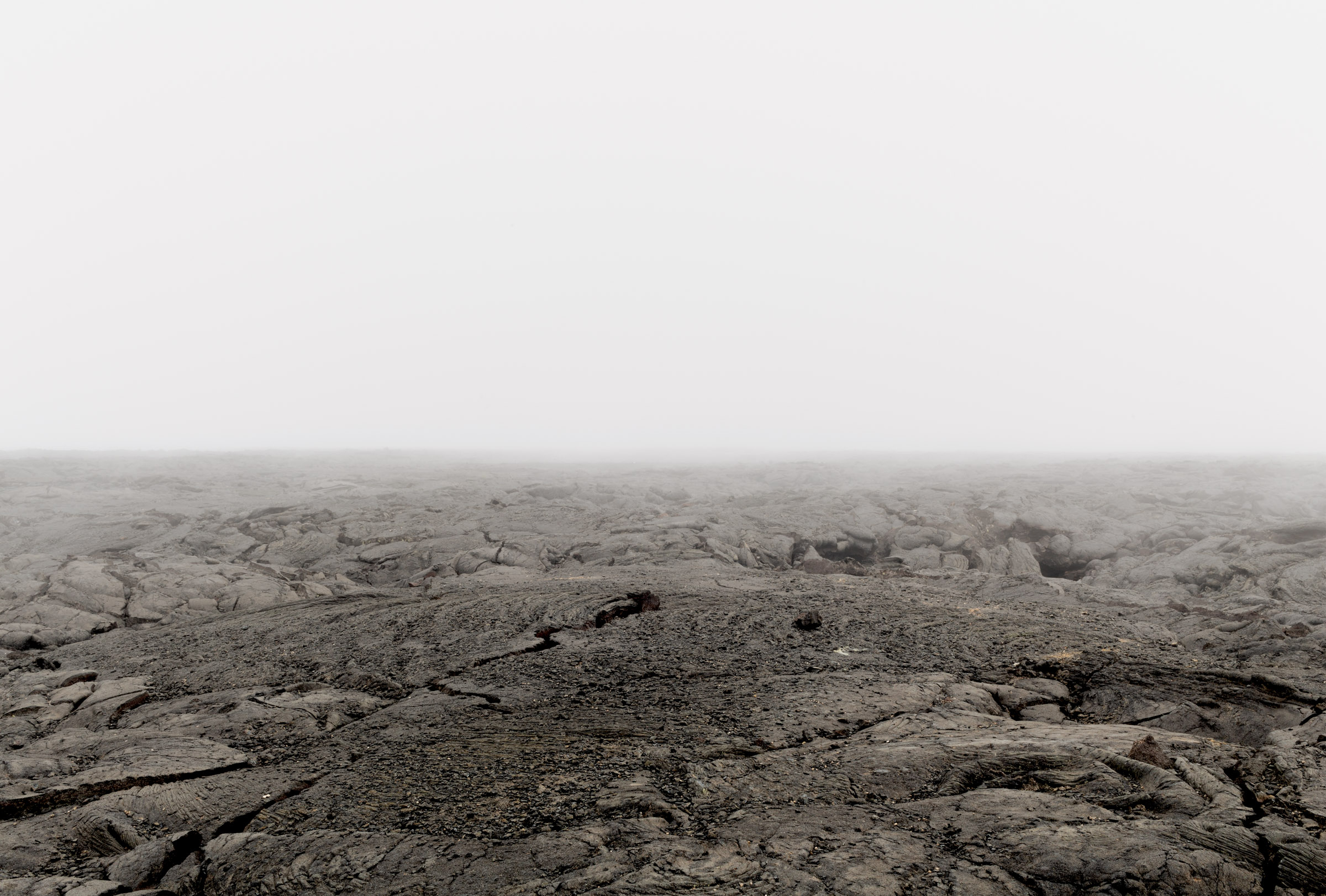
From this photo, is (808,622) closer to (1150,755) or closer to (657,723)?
(657,723)

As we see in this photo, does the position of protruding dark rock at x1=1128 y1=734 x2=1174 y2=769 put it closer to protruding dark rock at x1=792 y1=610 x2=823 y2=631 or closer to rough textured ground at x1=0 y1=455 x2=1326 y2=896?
rough textured ground at x1=0 y1=455 x2=1326 y2=896

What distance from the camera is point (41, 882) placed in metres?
4.83

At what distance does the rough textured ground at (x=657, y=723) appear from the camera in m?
4.71

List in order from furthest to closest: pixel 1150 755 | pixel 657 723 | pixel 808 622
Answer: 1. pixel 808 622
2. pixel 657 723
3. pixel 1150 755

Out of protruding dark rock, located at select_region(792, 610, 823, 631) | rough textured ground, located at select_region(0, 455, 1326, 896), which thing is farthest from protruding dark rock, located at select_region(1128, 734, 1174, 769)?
Answer: protruding dark rock, located at select_region(792, 610, 823, 631)

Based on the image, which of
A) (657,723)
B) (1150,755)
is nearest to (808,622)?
(657,723)

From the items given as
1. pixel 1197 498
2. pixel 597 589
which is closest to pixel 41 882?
pixel 597 589

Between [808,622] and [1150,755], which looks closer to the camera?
[1150,755]

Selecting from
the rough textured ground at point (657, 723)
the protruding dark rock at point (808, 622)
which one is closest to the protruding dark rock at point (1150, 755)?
the rough textured ground at point (657, 723)

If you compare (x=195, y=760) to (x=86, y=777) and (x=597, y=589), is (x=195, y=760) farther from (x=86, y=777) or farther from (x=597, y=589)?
(x=597, y=589)

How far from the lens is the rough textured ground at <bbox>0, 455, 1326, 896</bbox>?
15.4 feet

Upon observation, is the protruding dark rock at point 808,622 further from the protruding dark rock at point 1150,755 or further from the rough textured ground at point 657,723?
Result: the protruding dark rock at point 1150,755

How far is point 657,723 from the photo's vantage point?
7262mm

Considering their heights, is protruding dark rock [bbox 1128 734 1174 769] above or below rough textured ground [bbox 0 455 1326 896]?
above
